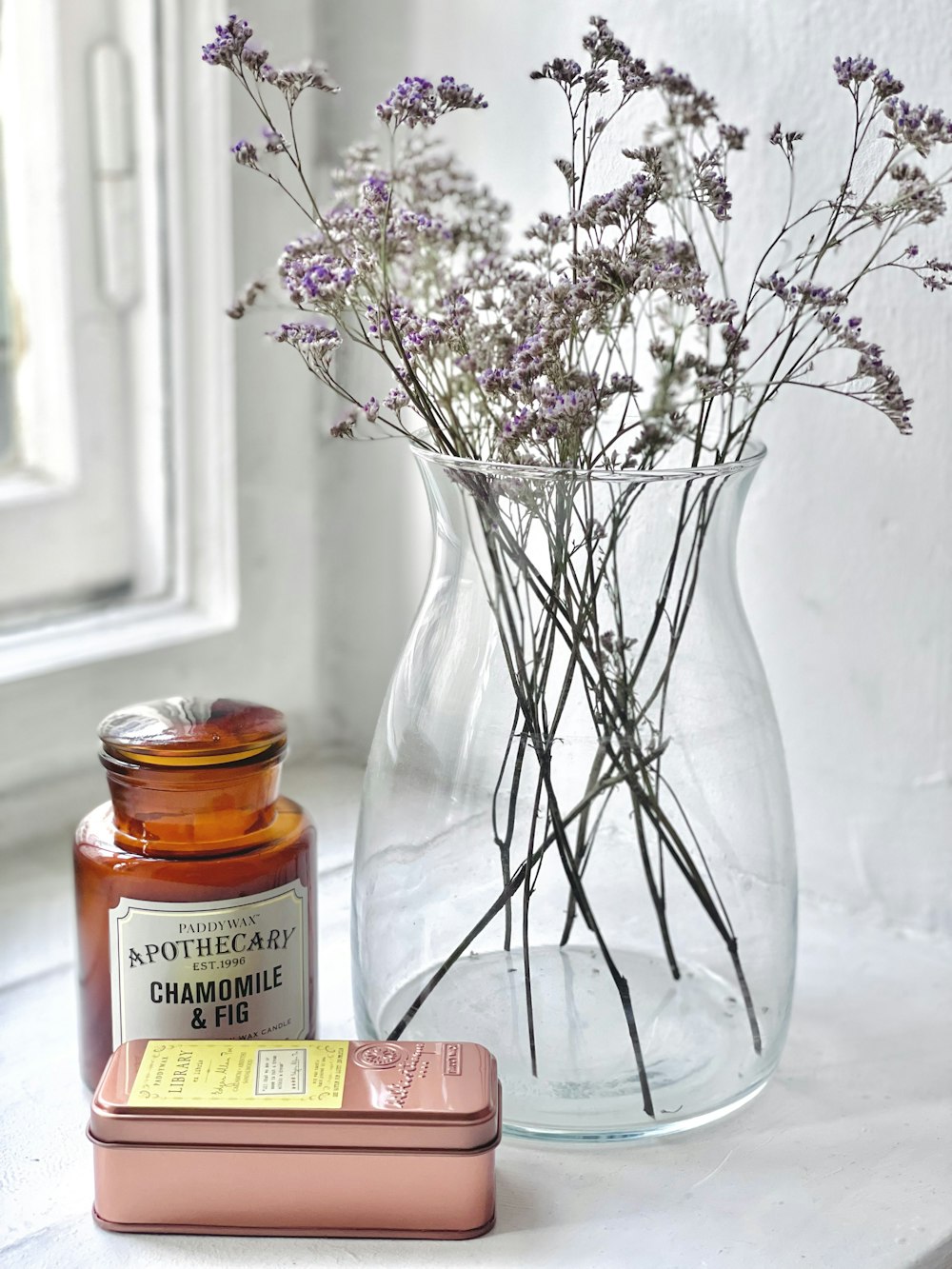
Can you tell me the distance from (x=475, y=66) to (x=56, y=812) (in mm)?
525

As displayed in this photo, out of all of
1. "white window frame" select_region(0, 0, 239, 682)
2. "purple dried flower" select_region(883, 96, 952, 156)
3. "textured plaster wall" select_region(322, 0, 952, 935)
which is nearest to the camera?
"purple dried flower" select_region(883, 96, 952, 156)

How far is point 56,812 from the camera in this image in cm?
96

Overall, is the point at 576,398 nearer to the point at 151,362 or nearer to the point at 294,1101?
the point at 294,1101

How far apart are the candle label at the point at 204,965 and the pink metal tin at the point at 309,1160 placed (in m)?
0.04

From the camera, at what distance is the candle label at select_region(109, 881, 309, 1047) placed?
62 centimetres

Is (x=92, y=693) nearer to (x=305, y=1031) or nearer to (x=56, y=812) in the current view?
(x=56, y=812)

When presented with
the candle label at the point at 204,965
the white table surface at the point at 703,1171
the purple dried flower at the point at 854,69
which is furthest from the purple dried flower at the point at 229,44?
the white table surface at the point at 703,1171

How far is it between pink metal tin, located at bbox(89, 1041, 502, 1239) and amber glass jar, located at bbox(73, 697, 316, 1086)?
1.9 inches

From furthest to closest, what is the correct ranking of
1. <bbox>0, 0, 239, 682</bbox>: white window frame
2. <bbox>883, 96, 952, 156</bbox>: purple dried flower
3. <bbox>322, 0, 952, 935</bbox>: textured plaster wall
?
<bbox>0, 0, 239, 682</bbox>: white window frame → <bbox>322, 0, 952, 935</bbox>: textured plaster wall → <bbox>883, 96, 952, 156</bbox>: purple dried flower

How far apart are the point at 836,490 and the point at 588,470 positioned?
0.28 metres

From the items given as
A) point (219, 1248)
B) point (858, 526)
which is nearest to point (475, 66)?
point (858, 526)

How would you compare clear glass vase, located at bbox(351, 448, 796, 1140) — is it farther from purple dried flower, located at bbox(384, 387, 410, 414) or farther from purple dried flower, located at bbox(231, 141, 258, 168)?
purple dried flower, located at bbox(231, 141, 258, 168)

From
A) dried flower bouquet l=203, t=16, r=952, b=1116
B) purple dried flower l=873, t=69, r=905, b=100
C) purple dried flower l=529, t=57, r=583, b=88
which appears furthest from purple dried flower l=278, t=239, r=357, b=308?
purple dried flower l=873, t=69, r=905, b=100

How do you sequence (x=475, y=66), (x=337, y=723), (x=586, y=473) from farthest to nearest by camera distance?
(x=337, y=723)
(x=475, y=66)
(x=586, y=473)
